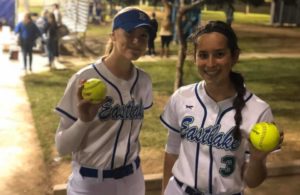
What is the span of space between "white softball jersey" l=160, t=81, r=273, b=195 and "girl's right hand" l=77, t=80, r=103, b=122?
52cm

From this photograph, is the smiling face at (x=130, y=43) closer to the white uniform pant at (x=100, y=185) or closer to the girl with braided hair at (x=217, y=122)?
the girl with braided hair at (x=217, y=122)

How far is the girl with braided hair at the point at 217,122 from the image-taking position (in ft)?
8.59

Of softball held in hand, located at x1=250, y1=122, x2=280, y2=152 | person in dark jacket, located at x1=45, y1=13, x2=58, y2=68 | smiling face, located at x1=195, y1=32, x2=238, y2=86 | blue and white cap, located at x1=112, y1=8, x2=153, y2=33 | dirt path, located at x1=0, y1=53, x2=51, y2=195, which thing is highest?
blue and white cap, located at x1=112, y1=8, x2=153, y2=33

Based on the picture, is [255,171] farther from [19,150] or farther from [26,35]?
[26,35]

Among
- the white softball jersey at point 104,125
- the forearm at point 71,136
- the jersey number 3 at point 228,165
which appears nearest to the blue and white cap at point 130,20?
the white softball jersey at point 104,125

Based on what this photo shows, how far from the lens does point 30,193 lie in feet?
19.6

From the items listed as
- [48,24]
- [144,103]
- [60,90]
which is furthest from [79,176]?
Answer: [48,24]

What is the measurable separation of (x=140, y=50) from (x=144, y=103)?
1.50ft

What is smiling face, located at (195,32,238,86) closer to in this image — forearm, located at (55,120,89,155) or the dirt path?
forearm, located at (55,120,89,155)

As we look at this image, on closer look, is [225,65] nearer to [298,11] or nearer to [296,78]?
[296,78]

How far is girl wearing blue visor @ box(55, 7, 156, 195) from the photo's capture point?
2.89m

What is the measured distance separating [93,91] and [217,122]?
75cm

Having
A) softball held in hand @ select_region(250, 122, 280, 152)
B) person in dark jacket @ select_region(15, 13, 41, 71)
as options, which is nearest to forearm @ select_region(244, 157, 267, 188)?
softball held in hand @ select_region(250, 122, 280, 152)

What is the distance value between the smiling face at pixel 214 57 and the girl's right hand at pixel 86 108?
2.12 ft
